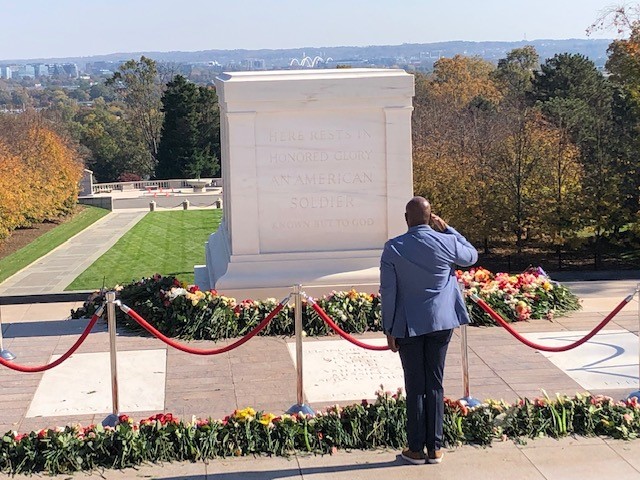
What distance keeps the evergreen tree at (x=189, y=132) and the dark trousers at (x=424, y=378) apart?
195ft

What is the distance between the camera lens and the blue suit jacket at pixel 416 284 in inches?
239

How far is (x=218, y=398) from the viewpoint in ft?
25.6

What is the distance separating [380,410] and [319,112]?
4.86 m

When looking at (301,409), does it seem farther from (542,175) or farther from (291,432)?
(542,175)

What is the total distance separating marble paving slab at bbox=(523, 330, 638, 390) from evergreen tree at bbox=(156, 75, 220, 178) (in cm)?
5644

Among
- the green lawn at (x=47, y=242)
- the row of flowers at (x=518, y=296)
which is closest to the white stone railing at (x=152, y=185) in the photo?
the green lawn at (x=47, y=242)

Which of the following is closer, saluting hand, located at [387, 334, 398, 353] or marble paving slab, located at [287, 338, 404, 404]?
saluting hand, located at [387, 334, 398, 353]

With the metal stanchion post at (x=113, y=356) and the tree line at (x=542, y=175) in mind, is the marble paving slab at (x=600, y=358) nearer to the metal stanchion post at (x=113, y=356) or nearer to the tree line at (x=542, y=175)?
the metal stanchion post at (x=113, y=356)

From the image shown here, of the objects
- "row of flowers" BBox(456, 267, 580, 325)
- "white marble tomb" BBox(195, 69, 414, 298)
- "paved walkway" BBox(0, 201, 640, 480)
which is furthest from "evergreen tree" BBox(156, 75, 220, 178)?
"row of flowers" BBox(456, 267, 580, 325)

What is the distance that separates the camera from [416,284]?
241 inches

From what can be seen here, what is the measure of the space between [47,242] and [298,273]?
2714 centimetres

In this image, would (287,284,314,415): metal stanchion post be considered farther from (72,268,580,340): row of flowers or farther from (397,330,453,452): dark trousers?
(72,268,580,340): row of flowers

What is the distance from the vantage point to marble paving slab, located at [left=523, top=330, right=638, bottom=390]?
817cm

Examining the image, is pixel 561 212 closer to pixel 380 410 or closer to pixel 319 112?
pixel 319 112
